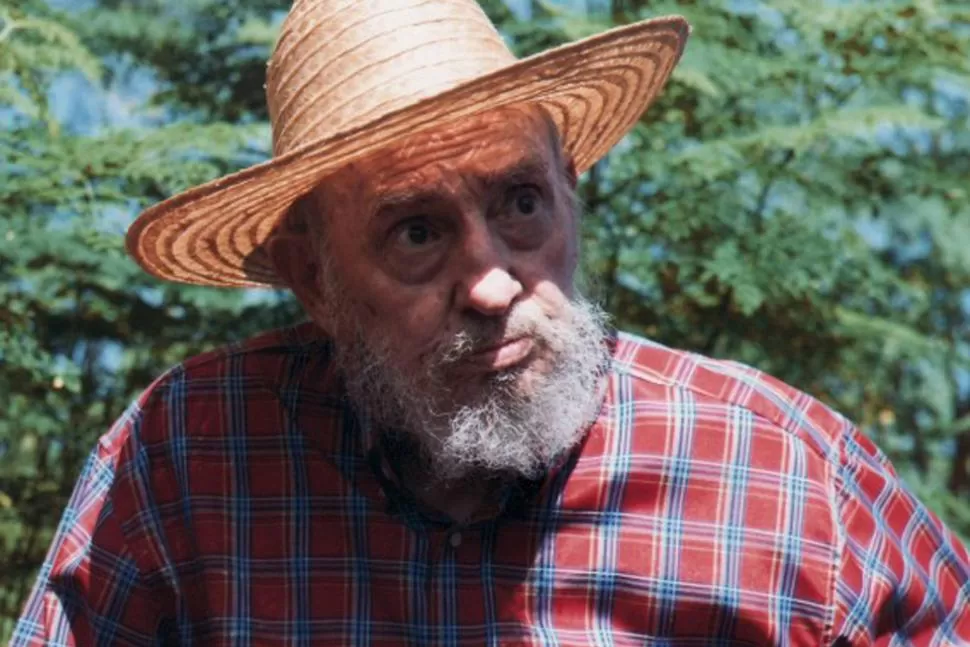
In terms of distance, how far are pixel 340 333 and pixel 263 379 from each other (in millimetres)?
212

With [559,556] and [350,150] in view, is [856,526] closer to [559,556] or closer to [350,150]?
[559,556]

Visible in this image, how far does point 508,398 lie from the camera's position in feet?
8.82

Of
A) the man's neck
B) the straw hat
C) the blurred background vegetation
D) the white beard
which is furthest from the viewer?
the blurred background vegetation

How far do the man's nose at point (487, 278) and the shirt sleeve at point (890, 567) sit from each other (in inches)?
24.8

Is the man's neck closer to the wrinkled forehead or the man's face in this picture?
the man's face

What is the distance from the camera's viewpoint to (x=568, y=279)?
8.99ft

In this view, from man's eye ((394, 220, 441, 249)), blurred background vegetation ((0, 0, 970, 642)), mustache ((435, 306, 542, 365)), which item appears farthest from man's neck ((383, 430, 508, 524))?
blurred background vegetation ((0, 0, 970, 642))

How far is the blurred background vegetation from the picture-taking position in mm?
3734

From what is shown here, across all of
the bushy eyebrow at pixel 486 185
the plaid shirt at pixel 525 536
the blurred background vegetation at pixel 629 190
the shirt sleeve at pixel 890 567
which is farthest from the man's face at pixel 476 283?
the blurred background vegetation at pixel 629 190

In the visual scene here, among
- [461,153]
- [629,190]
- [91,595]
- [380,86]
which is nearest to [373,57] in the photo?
[380,86]

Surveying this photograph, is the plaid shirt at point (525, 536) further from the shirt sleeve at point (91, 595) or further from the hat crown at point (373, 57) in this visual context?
the hat crown at point (373, 57)

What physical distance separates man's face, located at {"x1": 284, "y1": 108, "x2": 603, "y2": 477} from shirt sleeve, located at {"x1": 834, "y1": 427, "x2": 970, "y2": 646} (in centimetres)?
44

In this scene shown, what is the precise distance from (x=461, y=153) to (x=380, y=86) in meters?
0.16

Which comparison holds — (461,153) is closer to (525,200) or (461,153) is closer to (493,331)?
(525,200)
